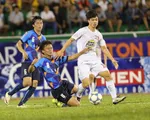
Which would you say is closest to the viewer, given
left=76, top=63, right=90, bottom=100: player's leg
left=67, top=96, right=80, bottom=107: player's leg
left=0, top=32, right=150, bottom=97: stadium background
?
left=67, top=96, right=80, bottom=107: player's leg

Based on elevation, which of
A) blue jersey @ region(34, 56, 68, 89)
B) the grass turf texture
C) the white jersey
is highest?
the white jersey

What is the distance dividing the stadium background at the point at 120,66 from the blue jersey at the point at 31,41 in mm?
5686

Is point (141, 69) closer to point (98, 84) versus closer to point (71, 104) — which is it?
point (98, 84)

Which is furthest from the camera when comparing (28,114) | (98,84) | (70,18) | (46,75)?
(70,18)

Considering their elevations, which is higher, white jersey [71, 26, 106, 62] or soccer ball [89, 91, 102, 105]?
white jersey [71, 26, 106, 62]

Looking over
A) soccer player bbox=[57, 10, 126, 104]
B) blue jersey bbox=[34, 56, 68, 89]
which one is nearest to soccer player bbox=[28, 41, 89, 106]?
blue jersey bbox=[34, 56, 68, 89]

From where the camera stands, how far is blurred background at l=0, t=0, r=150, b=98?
827 inches

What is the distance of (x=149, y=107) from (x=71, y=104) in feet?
5.97

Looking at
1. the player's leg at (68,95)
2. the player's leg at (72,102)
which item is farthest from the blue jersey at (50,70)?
the player's leg at (72,102)

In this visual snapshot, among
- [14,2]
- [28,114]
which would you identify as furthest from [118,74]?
[28,114]

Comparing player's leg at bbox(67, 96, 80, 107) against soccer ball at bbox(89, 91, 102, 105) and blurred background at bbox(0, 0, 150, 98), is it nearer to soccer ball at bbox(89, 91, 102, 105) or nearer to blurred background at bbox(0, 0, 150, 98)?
soccer ball at bbox(89, 91, 102, 105)

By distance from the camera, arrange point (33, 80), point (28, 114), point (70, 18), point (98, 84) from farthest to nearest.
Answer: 1. point (70, 18)
2. point (98, 84)
3. point (33, 80)
4. point (28, 114)

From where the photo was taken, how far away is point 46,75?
43.8 ft

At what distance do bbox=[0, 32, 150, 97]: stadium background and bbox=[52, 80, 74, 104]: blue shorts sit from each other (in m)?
7.43
